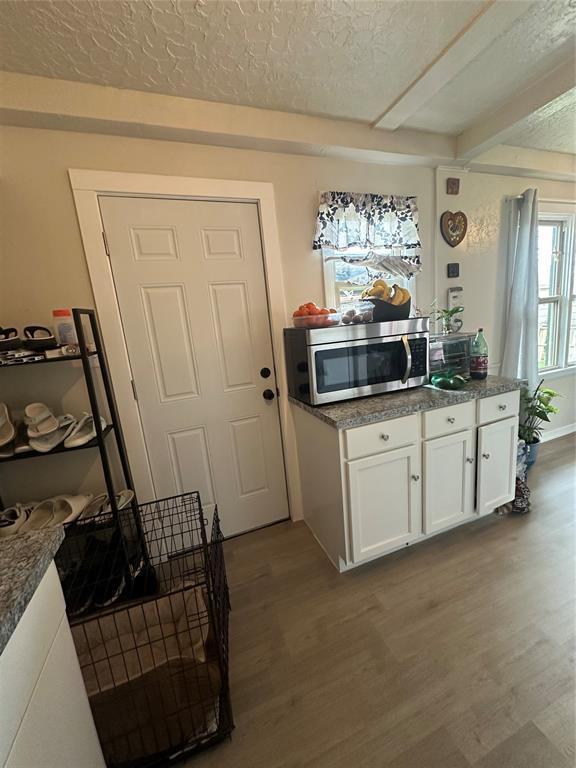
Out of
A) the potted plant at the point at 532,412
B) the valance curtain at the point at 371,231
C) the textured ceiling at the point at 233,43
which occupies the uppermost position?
the textured ceiling at the point at 233,43

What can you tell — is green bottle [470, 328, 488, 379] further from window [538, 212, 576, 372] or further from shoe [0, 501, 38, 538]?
shoe [0, 501, 38, 538]

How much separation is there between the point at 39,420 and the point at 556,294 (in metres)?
4.11

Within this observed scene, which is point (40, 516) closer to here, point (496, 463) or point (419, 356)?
point (419, 356)

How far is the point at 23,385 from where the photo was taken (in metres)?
1.52

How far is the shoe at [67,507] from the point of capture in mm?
1448

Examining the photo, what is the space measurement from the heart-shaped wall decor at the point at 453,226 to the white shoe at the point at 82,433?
8.22 feet

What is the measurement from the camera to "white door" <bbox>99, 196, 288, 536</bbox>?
5.37ft

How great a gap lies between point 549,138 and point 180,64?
251cm

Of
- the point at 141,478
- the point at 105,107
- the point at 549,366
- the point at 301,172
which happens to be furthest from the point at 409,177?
the point at 141,478

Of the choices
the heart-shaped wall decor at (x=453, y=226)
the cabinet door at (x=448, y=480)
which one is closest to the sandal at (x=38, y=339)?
the cabinet door at (x=448, y=480)

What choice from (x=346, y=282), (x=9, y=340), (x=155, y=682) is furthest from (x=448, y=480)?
(x=9, y=340)

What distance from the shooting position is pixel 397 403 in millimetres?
1564

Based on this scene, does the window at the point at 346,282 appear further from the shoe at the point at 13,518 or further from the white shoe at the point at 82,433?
the shoe at the point at 13,518

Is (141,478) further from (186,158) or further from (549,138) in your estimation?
(549,138)
